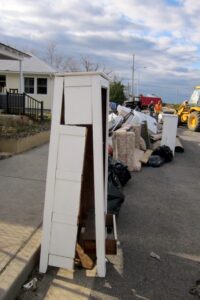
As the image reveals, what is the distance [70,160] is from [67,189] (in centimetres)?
29

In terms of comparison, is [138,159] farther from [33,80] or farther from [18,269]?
[33,80]

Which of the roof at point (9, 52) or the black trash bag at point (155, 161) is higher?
the roof at point (9, 52)

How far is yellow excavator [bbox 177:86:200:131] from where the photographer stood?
2384 cm

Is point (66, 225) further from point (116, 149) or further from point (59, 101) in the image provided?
point (116, 149)

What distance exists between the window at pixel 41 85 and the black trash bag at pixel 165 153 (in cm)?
2109

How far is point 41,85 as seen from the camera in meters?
31.9

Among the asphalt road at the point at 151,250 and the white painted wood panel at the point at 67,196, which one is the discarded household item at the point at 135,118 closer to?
the asphalt road at the point at 151,250

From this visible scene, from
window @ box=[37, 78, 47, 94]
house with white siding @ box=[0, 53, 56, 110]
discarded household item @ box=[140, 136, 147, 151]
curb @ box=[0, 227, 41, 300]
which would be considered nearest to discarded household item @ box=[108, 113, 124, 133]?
discarded household item @ box=[140, 136, 147, 151]

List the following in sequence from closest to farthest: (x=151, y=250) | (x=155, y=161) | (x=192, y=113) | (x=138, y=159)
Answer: (x=151, y=250) → (x=138, y=159) → (x=155, y=161) → (x=192, y=113)

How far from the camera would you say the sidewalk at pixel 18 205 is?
404 cm

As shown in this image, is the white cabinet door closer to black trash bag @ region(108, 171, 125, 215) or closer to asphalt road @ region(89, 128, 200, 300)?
asphalt road @ region(89, 128, 200, 300)

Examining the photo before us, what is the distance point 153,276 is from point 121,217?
75.0 inches

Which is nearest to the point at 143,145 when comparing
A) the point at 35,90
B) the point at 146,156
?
the point at 146,156

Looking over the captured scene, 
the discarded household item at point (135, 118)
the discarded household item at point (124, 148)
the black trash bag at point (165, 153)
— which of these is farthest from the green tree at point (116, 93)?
the discarded household item at point (124, 148)
